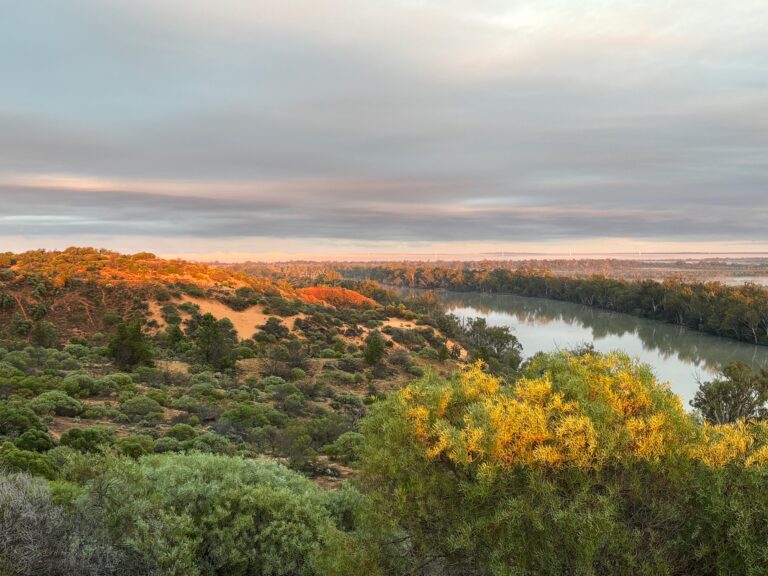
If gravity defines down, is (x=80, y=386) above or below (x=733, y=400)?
above

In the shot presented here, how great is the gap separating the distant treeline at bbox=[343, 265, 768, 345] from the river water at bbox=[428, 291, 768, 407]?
2.38 m

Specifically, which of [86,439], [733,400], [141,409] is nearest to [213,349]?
[141,409]

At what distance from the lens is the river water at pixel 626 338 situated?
195 ft

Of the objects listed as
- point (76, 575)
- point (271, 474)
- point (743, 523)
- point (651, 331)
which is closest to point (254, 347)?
point (271, 474)

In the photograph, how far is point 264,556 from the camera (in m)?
9.53

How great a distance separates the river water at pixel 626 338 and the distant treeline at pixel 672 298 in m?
2.38

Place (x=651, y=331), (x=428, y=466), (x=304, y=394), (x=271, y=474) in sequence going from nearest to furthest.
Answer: (x=428, y=466)
(x=271, y=474)
(x=304, y=394)
(x=651, y=331)

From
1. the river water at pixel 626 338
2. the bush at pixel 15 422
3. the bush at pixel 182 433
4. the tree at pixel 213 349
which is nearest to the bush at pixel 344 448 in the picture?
the bush at pixel 182 433

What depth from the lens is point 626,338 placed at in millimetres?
81438

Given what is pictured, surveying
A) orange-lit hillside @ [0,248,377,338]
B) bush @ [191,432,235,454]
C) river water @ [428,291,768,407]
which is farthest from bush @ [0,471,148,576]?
orange-lit hillside @ [0,248,377,338]

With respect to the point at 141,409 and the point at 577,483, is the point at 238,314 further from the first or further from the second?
the point at 577,483

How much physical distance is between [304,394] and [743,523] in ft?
84.8

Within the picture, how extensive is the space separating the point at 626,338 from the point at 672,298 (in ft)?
61.0

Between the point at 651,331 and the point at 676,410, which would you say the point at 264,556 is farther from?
the point at 651,331
